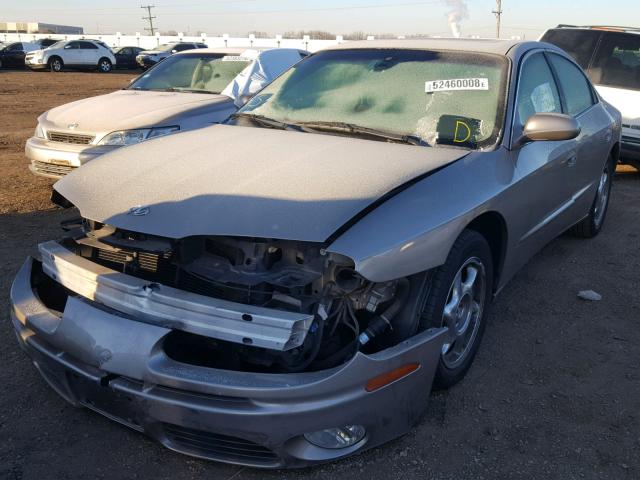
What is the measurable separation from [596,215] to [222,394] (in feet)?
14.3

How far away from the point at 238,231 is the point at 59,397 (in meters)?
1.35

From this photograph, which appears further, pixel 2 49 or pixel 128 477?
pixel 2 49

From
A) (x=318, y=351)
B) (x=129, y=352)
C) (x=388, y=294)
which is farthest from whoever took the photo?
(x=388, y=294)

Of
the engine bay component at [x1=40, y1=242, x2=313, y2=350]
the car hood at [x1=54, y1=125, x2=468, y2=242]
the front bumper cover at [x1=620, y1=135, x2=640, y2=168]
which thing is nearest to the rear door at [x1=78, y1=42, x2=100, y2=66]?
the front bumper cover at [x1=620, y1=135, x2=640, y2=168]

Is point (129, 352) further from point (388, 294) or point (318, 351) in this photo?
point (388, 294)

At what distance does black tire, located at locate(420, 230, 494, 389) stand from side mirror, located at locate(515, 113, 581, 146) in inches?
27.3

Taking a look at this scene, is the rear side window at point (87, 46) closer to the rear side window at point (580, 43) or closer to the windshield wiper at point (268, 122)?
the rear side window at point (580, 43)

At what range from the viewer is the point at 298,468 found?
2.55m

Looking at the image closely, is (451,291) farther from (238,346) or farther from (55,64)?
(55,64)

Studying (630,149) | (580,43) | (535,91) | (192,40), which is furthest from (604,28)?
(192,40)

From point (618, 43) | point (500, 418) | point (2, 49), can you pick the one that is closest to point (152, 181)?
point (500, 418)

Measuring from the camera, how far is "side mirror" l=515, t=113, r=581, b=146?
334 cm

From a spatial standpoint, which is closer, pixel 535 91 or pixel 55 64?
pixel 535 91

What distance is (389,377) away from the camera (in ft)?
8.07
